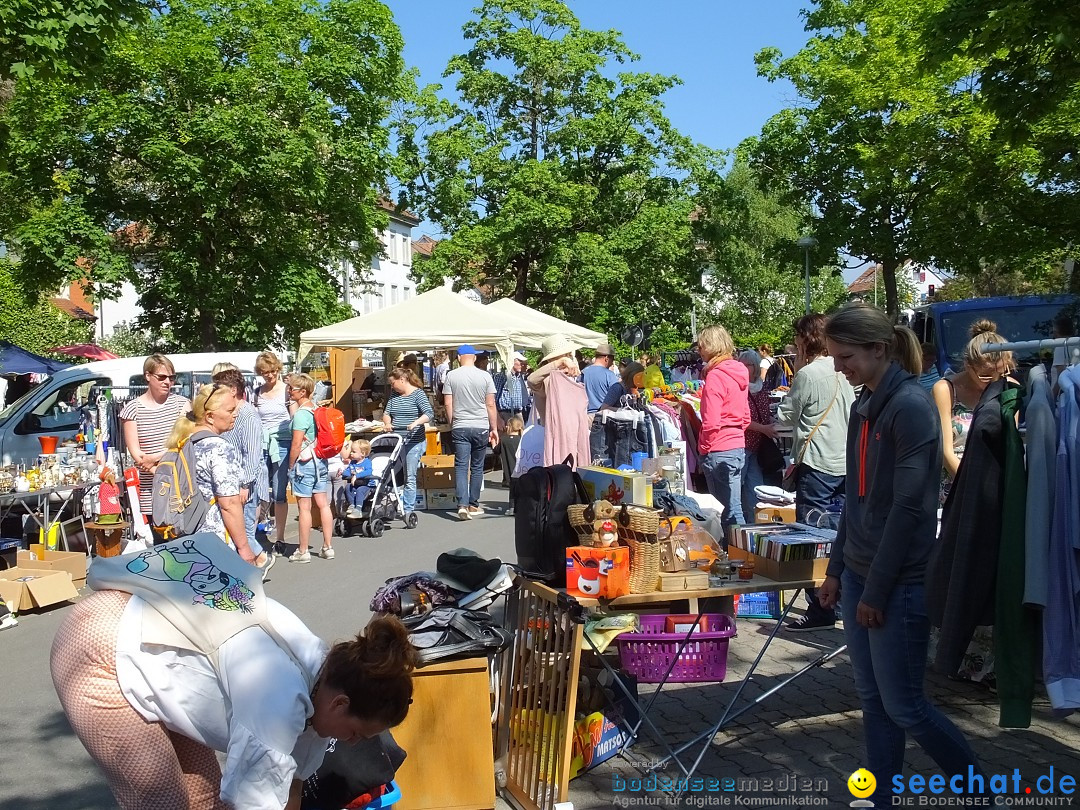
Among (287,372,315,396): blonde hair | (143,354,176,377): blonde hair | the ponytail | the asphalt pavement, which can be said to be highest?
(143,354,176,377): blonde hair

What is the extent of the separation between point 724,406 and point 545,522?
350 centimetres

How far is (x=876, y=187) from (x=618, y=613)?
73.7 feet

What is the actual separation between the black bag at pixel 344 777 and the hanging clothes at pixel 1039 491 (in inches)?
98.9

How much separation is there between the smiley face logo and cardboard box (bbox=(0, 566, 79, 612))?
6.40m

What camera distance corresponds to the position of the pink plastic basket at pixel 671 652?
4.52m

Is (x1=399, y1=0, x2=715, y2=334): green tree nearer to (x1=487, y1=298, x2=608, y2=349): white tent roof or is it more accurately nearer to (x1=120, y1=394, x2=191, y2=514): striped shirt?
(x1=487, y1=298, x2=608, y2=349): white tent roof

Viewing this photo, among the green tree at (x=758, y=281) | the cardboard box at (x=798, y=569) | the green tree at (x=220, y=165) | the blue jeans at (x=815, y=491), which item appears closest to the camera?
the cardboard box at (x=798, y=569)

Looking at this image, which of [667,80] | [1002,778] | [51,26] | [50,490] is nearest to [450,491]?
[50,490]

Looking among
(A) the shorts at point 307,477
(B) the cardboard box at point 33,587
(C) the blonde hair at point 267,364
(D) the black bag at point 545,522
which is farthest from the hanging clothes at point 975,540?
(C) the blonde hair at point 267,364

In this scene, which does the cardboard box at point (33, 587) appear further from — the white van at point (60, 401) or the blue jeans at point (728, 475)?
the blue jeans at point (728, 475)

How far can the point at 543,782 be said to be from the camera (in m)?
3.99

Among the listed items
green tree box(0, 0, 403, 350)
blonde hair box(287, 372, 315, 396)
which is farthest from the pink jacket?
green tree box(0, 0, 403, 350)

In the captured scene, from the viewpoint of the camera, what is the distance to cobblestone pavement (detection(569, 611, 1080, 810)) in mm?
4129

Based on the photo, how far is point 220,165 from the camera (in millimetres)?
22922
